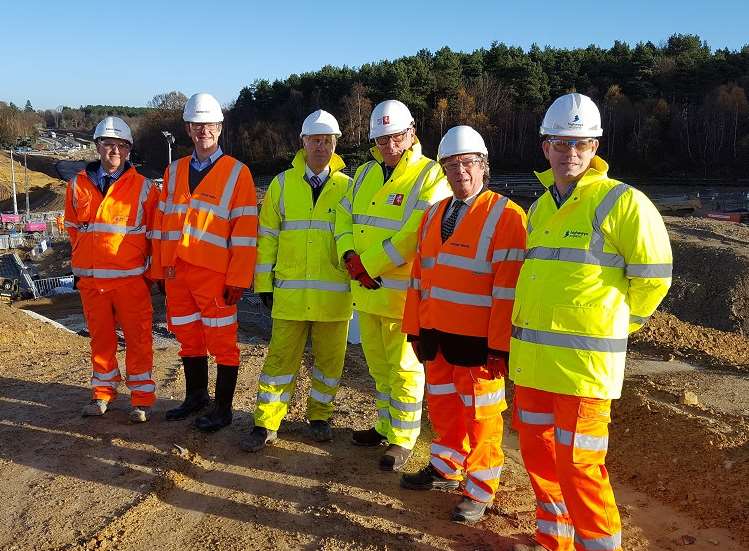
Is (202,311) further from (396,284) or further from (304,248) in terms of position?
(396,284)

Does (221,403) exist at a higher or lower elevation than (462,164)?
lower

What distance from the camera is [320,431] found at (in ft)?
17.3

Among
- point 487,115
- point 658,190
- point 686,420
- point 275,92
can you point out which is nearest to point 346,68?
point 275,92

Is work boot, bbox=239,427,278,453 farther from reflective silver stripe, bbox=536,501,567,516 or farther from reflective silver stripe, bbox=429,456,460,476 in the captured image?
reflective silver stripe, bbox=536,501,567,516

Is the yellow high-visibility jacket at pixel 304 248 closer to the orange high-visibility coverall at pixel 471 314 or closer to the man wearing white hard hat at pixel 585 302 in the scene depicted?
the orange high-visibility coverall at pixel 471 314

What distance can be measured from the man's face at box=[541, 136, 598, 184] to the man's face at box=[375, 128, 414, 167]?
1.46 metres

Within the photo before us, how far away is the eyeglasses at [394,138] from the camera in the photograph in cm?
470

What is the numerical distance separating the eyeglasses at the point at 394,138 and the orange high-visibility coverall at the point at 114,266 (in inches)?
85.3

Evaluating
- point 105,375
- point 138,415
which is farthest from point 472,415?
point 105,375

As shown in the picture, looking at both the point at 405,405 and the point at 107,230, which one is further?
the point at 107,230

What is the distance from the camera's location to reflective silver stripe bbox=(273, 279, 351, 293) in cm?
502

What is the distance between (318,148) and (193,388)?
241cm

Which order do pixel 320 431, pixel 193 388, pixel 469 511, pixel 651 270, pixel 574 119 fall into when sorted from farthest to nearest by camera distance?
pixel 193 388 < pixel 320 431 < pixel 469 511 < pixel 574 119 < pixel 651 270

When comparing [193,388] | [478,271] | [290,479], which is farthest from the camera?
[193,388]
